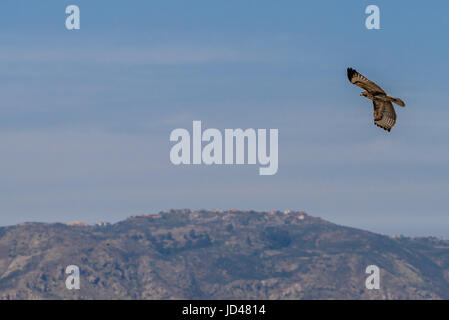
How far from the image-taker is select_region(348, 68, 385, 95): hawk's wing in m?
88.4

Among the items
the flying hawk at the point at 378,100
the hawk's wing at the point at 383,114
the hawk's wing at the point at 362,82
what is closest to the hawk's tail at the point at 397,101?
the flying hawk at the point at 378,100

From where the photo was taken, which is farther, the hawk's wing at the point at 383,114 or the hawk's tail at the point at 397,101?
the hawk's wing at the point at 383,114

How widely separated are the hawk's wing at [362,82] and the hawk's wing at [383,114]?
1.40 meters

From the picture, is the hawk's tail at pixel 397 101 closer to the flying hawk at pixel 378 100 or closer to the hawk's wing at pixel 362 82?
the flying hawk at pixel 378 100

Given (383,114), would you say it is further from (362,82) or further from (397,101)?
(397,101)

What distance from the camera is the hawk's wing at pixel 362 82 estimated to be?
88438 mm

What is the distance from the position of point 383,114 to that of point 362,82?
379cm

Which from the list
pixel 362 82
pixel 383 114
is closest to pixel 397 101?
pixel 383 114

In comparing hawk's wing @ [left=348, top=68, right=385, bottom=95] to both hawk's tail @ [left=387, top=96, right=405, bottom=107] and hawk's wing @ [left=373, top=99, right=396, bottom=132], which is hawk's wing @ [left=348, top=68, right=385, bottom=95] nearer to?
hawk's tail @ [left=387, top=96, right=405, bottom=107]
